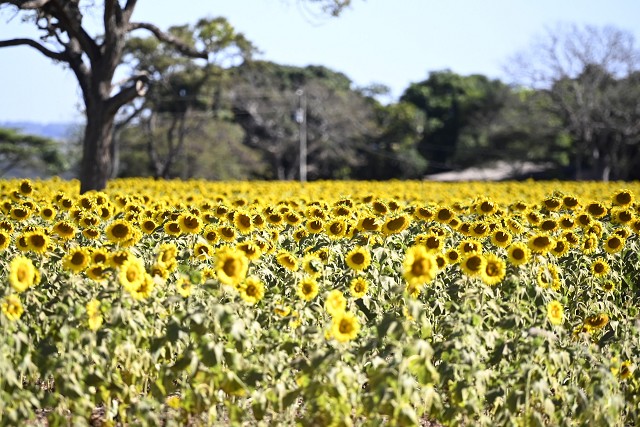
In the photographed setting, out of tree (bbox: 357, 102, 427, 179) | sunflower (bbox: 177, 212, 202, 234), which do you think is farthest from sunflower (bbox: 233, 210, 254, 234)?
tree (bbox: 357, 102, 427, 179)

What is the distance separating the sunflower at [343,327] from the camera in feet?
13.1

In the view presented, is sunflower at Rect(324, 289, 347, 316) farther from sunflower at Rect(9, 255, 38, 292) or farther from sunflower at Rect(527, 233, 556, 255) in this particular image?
sunflower at Rect(527, 233, 556, 255)

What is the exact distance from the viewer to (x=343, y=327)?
4043mm

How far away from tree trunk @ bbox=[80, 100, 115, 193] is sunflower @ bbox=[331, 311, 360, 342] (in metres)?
11.8

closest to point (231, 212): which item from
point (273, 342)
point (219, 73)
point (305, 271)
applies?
point (305, 271)

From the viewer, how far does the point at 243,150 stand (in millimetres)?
51438

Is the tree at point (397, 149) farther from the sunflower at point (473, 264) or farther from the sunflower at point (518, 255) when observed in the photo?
the sunflower at point (473, 264)

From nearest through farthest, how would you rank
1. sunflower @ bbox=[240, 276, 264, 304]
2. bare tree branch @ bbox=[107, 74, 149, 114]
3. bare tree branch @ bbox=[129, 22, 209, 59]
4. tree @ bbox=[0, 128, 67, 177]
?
sunflower @ bbox=[240, 276, 264, 304] < bare tree branch @ bbox=[107, 74, 149, 114] < bare tree branch @ bbox=[129, 22, 209, 59] < tree @ bbox=[0, 128, 67, 177]

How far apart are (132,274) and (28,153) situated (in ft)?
176

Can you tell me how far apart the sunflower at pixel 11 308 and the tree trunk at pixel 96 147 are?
1129 cm

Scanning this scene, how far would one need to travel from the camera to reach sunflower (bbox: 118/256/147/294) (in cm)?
424

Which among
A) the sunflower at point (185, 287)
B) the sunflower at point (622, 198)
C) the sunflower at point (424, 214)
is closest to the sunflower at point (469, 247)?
the sunflower at point (424, 214)

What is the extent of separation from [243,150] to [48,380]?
46363 millimetres

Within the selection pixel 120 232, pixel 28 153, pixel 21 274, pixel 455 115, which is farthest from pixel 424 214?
pixel 455 115
